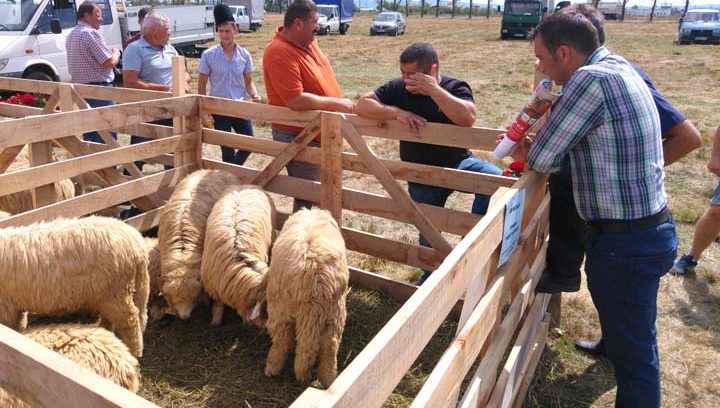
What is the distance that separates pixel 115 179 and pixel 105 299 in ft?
6.63

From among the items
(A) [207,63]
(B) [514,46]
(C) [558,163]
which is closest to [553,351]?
(C) [558,163]

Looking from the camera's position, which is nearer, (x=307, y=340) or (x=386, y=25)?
(x=307, y=340)

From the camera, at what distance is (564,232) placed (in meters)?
3.50

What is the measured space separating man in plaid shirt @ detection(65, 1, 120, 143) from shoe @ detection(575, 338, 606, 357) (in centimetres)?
614

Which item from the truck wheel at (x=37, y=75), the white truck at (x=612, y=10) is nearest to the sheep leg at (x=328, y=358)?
the truck wheel at (x=37, y=75)

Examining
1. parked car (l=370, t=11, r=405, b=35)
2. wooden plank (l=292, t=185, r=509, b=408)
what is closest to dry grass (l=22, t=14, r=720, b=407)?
wooden plank (l=292, t=185, r=509, b=408)

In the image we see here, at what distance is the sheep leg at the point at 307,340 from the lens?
3.46 metres

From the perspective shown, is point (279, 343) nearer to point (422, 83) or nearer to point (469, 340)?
point (469, 340)

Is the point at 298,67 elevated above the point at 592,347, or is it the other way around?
the point at 298,67

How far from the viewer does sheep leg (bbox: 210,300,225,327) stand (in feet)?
13.9

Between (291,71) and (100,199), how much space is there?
187 centimetres

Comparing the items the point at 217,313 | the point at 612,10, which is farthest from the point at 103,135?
the point at 612,10

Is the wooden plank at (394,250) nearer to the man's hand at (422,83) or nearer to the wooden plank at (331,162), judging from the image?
the wooden plank at (331,162)

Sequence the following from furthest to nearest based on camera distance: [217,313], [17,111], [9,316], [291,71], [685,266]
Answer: [17,111] < [685,266] < [291,71] < [217,313] < [9,316]
